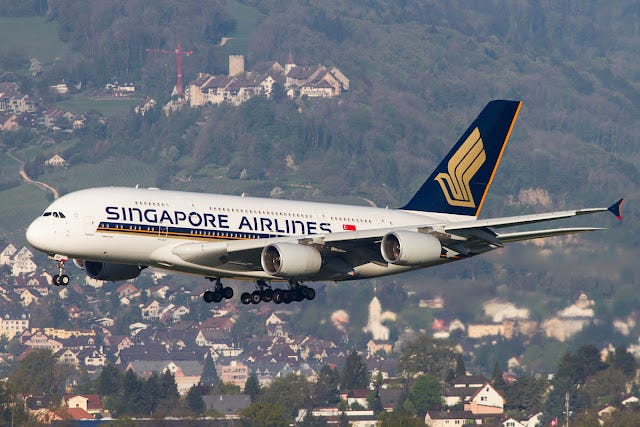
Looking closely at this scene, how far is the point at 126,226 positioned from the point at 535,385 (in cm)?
11587

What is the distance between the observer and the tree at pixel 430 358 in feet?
609

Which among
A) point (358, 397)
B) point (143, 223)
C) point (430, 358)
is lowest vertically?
point (358, 397)

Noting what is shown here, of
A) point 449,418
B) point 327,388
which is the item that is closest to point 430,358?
point 327,388

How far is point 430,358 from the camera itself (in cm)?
18738

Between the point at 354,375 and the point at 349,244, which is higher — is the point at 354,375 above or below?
below

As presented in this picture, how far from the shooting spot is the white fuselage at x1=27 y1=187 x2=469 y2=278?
64000 mm

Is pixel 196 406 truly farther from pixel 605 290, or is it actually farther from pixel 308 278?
pixel 308 278

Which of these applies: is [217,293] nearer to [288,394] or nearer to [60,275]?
[60,275]

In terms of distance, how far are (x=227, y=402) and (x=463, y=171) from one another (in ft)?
338

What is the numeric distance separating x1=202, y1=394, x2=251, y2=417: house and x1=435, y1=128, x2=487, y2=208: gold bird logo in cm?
9513

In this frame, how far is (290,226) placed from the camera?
6925cm

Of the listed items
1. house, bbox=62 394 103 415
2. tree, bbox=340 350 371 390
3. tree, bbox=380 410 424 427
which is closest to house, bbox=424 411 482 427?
tree, bbox=380 410 424 427

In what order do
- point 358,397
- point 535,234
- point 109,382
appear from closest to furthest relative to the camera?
point 535,234 → point 358,397 → point 109,382

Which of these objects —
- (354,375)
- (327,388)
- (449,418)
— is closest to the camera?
(449,418)
